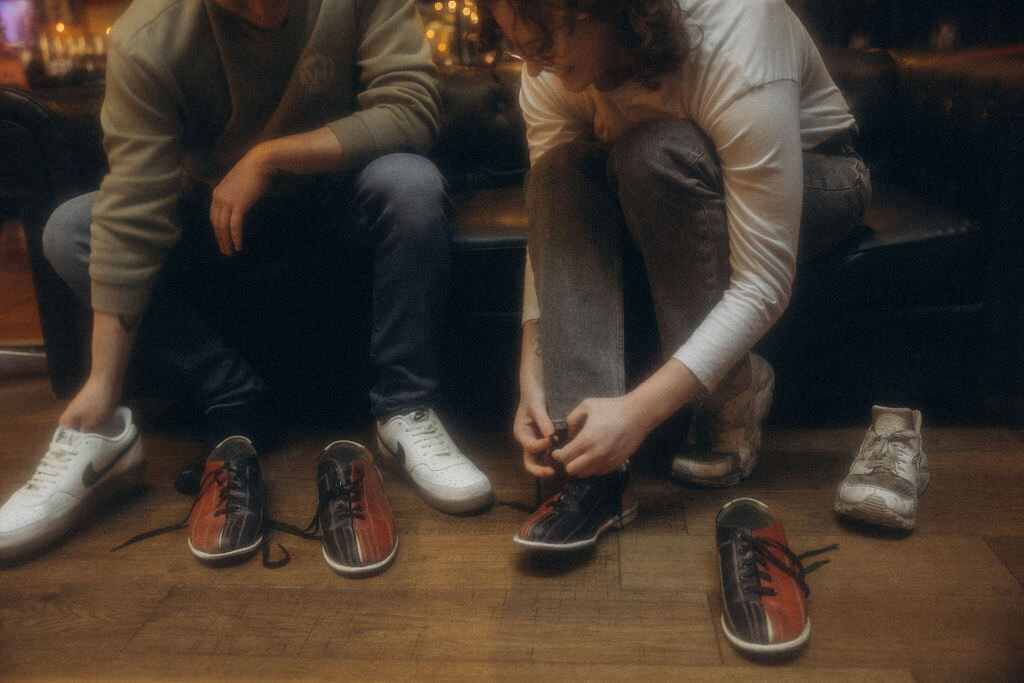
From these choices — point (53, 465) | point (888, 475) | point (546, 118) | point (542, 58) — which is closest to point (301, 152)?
point (546, 118)

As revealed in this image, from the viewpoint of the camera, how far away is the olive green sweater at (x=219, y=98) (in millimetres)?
1201

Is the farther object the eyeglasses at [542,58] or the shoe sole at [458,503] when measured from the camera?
the shoe sole at [458,503]

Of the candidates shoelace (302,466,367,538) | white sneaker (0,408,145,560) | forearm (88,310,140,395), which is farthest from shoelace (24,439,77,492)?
shoelace (302,466,367,538)

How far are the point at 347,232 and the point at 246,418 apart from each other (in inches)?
14.3

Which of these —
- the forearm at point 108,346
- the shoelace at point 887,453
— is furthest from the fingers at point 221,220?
the shoelace at point 887,453

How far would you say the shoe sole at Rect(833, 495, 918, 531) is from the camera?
1.08 m

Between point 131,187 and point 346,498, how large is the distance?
1.83 feet

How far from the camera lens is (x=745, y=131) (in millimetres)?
938

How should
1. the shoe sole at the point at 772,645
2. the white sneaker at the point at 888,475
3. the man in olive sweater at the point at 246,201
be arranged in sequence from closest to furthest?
1. the shoe sole at the point at 772,645
2. the white sneaker at the point at 888,475
3. the man in olive sweater at the point at 246,201

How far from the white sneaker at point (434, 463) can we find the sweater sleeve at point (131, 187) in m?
0.43

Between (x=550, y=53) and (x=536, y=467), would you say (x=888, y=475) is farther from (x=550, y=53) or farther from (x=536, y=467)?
(x=550, y=53)

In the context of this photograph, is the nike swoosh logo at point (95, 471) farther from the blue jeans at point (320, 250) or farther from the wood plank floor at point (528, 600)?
the blue jeans at point (320, 250)

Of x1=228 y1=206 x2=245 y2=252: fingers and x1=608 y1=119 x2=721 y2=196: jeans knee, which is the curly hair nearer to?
x1=608 y1=119 x2=721 y2=196: jeans knee

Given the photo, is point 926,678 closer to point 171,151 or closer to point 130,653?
point 130,653
